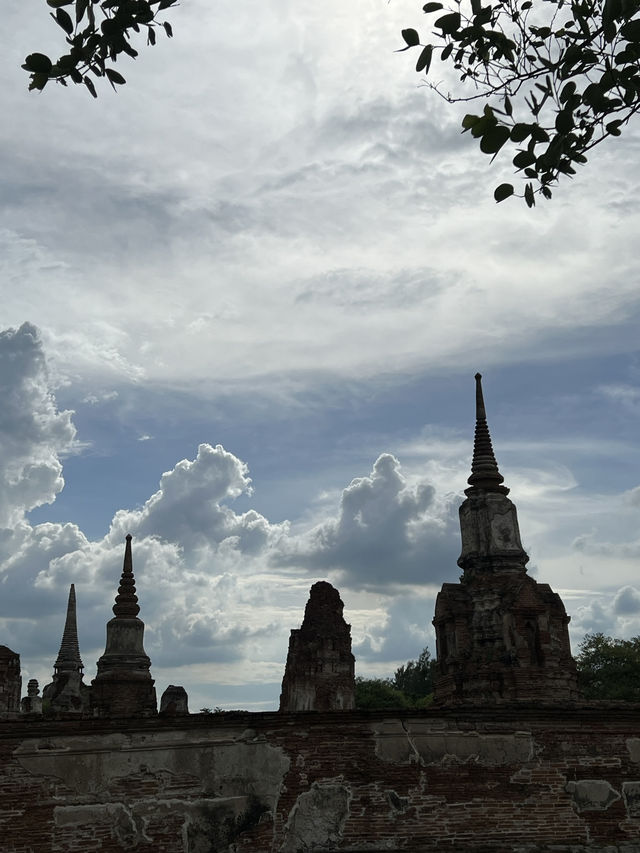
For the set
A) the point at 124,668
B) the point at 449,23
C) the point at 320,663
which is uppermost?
the point at 449,23

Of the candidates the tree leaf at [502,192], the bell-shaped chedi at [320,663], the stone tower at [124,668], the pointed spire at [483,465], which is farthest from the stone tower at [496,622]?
the tree leaf at [502,192]

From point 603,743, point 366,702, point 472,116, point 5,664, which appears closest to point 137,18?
point 472,116

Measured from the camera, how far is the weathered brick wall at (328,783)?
9664mm

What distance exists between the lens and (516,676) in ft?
61.1

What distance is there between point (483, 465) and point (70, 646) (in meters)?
17.3

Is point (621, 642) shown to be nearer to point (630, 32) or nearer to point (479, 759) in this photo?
point (479, 759)

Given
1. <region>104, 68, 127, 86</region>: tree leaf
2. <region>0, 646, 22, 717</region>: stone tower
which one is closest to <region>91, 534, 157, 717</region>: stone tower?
<region>0, 646, 22, 717</region>: stone tower

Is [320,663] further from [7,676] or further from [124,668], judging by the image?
[124,668]

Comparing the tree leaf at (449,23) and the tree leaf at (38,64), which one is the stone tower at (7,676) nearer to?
the tree leaf at (38,64)

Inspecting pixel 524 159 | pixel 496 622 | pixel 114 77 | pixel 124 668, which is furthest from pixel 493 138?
pixel 124 668

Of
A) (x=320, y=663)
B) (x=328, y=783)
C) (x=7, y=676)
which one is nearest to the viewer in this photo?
(x=328, y=783)

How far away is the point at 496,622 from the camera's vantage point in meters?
19.3

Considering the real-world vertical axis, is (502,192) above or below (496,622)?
above

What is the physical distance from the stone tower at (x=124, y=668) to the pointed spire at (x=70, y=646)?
30.2ft
